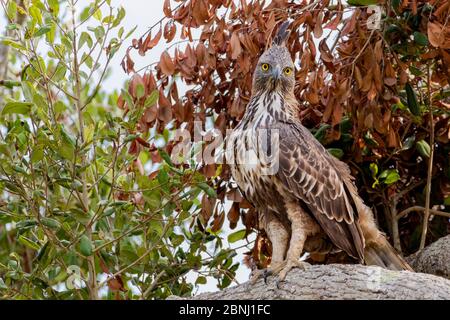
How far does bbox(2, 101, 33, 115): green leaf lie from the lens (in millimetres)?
5571

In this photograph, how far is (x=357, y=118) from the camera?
623 cm

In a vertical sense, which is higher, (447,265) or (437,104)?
(437,104)

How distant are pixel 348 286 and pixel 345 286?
0.05ft

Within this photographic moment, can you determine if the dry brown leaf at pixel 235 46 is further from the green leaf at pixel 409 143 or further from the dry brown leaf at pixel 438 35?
the green leaf at pixel 409 143

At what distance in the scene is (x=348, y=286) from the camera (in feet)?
17.4

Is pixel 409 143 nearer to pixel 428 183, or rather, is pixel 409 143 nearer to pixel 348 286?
pixel 428 183

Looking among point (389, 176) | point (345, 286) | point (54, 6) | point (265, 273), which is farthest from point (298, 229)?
point (54, 6)

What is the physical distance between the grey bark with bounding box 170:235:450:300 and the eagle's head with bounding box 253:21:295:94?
1.16 m

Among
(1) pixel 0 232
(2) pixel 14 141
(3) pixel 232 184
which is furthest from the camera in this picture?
(1) pixel 0 232

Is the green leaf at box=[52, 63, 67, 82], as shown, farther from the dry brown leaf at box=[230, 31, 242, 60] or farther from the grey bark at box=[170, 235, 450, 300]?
the grey bark at box=[170, 235, 450, 300]

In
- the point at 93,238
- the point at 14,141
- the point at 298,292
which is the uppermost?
the point at 14,141

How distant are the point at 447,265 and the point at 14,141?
2697 mm

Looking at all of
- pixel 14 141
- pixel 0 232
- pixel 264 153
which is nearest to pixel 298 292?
pixel 264 153

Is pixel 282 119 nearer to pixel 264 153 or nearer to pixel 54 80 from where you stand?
pixel 264 153
